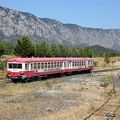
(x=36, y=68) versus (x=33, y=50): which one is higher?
(x=33, y=50)

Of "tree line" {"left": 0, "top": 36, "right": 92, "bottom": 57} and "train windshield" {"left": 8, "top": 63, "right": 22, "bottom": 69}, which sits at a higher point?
"tree line" {"left": 0, "top": 36, "right": 92, "bottom": 57}

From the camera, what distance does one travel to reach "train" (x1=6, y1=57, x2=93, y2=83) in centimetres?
3722

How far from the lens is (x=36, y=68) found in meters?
39.6

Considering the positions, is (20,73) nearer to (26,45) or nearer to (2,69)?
(2,69)

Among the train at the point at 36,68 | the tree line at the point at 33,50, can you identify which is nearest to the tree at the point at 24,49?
the tree line at the point at 33,50

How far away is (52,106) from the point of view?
19719 millimetres

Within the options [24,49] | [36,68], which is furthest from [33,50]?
[36,68]

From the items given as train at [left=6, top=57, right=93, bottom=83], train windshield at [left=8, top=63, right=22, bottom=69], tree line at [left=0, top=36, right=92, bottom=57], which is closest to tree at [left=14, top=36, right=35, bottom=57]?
tree line at [left=0, top=36, right=92, bottom=57]

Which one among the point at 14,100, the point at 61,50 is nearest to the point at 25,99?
the point at 14,100

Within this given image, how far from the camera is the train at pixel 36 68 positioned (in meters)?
37.2

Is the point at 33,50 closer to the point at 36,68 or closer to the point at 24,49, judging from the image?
the point at 24,49

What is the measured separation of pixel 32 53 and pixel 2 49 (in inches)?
287

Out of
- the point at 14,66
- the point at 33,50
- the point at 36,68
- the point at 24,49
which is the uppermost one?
the point at 24,49

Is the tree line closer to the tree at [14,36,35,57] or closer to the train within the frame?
the tree at [14,36,35,57]
